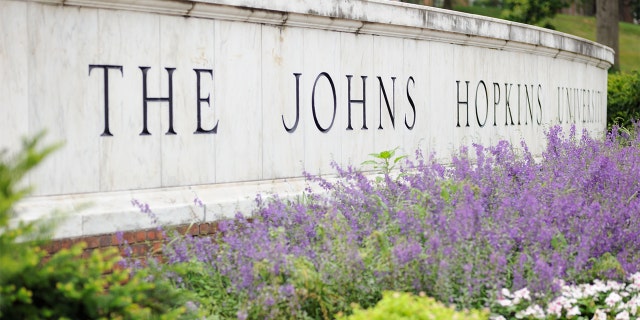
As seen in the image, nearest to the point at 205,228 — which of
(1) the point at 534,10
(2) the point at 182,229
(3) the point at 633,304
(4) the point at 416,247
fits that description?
(2) the point at 182,229

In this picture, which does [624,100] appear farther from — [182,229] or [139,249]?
[139,249]

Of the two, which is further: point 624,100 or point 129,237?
point 624,100

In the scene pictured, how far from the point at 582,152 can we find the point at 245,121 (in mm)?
3181

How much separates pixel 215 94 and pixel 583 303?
2588 mm

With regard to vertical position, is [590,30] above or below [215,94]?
above

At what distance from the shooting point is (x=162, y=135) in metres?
5.62

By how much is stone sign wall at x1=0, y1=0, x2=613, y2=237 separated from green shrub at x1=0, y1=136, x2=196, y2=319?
1.55m

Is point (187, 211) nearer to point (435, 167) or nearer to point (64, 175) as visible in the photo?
point (64, 175)

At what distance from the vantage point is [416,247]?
14.8 feet

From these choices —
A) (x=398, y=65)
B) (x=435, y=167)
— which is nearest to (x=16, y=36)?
(x=435, y=167)

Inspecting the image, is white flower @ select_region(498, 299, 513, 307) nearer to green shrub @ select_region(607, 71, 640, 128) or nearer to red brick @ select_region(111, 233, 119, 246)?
red brick @ select_region(111, 233, 119, 246)

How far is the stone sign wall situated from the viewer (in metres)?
5.02

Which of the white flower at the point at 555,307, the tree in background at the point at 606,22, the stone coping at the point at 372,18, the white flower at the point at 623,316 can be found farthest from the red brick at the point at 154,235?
the tree in background at the point at 606,22

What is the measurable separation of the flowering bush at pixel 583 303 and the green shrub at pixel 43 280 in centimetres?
190
